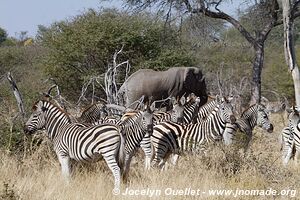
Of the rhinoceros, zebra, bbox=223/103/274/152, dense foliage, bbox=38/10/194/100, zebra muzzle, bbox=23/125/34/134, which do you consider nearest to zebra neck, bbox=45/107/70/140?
zebra muzzle, bbox=23/125/34/134

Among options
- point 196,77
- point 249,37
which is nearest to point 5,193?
point 196,77

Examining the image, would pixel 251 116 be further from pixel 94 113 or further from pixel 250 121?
pixel 94 113

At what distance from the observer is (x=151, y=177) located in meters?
7.91

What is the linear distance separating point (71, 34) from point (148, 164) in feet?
41.0

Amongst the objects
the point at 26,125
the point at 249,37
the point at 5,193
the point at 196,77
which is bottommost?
the point at 5,193

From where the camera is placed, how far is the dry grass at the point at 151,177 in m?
7.25

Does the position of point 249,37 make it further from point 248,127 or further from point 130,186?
point 130,186

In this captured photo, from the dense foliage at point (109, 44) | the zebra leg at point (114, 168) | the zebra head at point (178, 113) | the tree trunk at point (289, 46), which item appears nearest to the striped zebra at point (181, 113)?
the zebra head at point (178, 113)

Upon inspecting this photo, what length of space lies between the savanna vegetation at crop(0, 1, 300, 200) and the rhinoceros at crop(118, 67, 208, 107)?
28.9 inches

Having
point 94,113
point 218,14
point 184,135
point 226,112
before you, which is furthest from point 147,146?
point 218,14

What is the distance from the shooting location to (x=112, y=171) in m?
7.59

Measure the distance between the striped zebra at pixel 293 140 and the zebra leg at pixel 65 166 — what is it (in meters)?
3.69

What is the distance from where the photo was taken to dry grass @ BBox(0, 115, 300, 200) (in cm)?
725

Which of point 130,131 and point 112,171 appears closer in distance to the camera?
point 112,171
